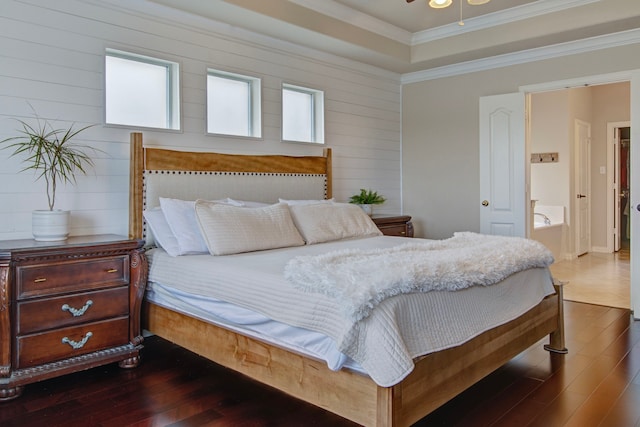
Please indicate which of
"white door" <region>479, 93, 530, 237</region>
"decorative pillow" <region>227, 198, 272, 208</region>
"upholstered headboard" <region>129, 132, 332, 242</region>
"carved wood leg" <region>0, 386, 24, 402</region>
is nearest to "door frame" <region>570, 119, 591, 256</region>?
"white door" <region>479, 93, 530, 237</region>

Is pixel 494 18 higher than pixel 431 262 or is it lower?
higher

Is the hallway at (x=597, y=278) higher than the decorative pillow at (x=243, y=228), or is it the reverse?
the decorative pillow at (x=243, y=228)

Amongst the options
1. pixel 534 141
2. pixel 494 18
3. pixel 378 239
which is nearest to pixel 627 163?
pixel 534 141

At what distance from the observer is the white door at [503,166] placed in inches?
200

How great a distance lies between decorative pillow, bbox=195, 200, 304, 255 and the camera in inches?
125

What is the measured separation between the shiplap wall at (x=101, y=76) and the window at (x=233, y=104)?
86mm

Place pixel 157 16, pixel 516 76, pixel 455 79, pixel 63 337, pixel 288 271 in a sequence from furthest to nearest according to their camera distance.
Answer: pixel 455 79
pixel 516 76
pixel 157 16
pixel 63 337
pixel 288 271

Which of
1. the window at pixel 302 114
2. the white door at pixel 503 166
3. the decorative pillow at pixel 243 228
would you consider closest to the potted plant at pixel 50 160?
the decorative pillow at pixel 243 228

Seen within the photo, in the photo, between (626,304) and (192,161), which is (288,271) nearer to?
(192,161)

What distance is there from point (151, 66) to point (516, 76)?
3.69m

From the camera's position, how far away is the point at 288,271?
7.63 feet

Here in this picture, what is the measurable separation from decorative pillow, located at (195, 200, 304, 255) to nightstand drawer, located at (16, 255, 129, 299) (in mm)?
566

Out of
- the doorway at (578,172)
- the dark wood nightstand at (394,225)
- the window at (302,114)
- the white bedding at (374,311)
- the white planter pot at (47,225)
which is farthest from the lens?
the doorway at (578,172)

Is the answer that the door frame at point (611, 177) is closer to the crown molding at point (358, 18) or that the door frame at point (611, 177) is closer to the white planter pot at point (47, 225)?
the crown molding at point (358, 18)
